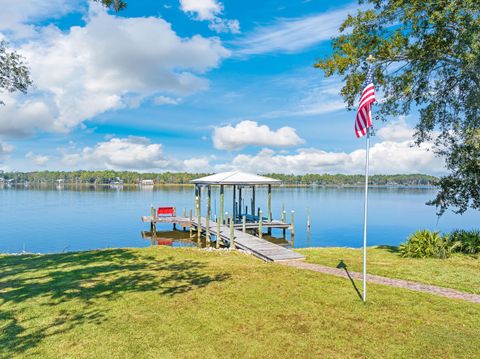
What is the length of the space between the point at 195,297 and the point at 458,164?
1332 cm

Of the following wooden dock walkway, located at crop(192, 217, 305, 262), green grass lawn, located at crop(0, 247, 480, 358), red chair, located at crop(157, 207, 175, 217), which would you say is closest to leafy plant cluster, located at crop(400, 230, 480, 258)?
wooden dock walkway, located at crop(192, 217, 305, 262)

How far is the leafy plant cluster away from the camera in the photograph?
46.3ft

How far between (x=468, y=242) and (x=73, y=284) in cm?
1540

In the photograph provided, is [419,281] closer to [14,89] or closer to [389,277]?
[389,277]

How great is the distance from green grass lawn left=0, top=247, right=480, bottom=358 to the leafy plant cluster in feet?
18.9

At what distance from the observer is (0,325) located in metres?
6.75

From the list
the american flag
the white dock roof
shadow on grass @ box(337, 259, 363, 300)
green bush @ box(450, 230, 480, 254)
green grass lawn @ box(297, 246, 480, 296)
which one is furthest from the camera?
the white dock roof

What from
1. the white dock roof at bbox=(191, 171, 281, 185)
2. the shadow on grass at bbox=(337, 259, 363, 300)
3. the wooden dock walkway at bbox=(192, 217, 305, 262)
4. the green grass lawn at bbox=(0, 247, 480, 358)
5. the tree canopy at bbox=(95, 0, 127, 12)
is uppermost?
the tree canopy at bbox=(95, 0, 127, 12)

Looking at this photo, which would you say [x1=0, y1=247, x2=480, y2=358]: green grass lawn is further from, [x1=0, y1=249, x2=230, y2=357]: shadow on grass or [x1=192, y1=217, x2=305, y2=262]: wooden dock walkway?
[x1=192, y1=217, x2=305, y2=262]: wooden dock walkway

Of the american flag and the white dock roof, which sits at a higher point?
the american flag

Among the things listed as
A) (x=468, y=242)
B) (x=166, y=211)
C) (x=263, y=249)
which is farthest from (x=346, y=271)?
(x=166, y=211)

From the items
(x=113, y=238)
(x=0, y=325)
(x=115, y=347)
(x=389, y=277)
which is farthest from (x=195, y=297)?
(x=113, y=238)

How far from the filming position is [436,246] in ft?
47.2

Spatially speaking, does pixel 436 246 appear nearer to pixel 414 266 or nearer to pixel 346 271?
pixel 414 266
